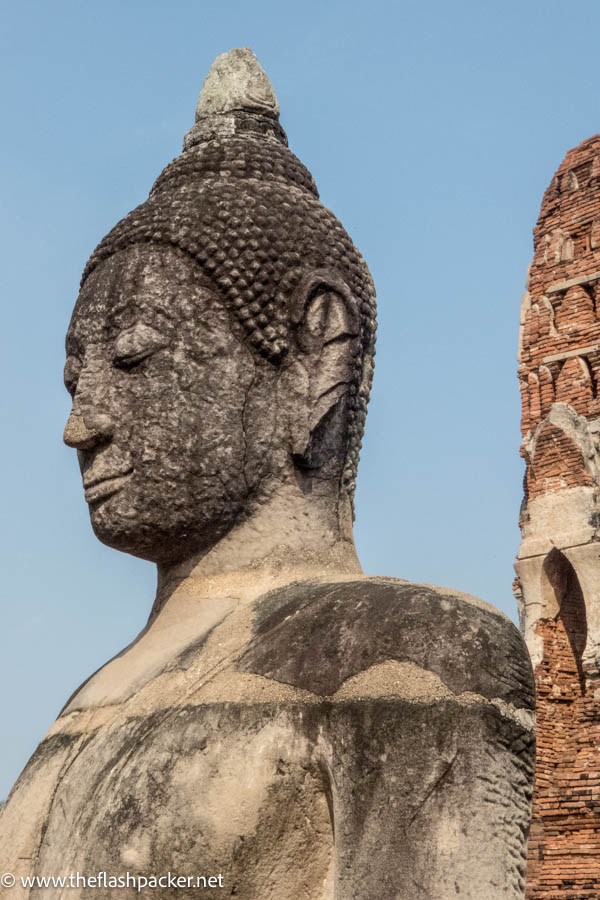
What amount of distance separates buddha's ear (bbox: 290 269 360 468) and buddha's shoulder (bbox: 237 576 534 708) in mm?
682

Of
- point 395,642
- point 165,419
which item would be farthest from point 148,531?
point 395,642

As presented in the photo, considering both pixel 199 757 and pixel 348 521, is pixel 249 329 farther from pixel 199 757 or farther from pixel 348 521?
pixel 199 757

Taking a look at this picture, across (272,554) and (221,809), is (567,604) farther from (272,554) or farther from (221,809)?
(221,809)

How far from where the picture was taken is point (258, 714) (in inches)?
145

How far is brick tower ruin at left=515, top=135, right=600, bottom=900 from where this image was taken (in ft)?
48.5

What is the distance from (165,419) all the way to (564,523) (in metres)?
13.2

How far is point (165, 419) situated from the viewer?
14.3 feet

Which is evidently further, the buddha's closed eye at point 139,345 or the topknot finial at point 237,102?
the topknot finial at point 237,102

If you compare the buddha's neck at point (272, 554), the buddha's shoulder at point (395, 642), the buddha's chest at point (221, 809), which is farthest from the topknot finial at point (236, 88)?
the buddha's chest at point (221, 809)

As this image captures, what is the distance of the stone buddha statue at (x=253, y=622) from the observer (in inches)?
136

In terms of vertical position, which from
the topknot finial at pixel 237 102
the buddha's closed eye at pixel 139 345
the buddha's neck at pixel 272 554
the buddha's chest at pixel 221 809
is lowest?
the buddha's chest at pixel 221 809

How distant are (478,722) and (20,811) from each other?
63.6 inches

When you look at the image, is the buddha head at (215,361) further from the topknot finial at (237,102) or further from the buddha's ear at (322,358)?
the topknot finial at (237,102)

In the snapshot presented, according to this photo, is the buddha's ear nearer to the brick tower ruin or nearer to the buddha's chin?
the buddha's chin
